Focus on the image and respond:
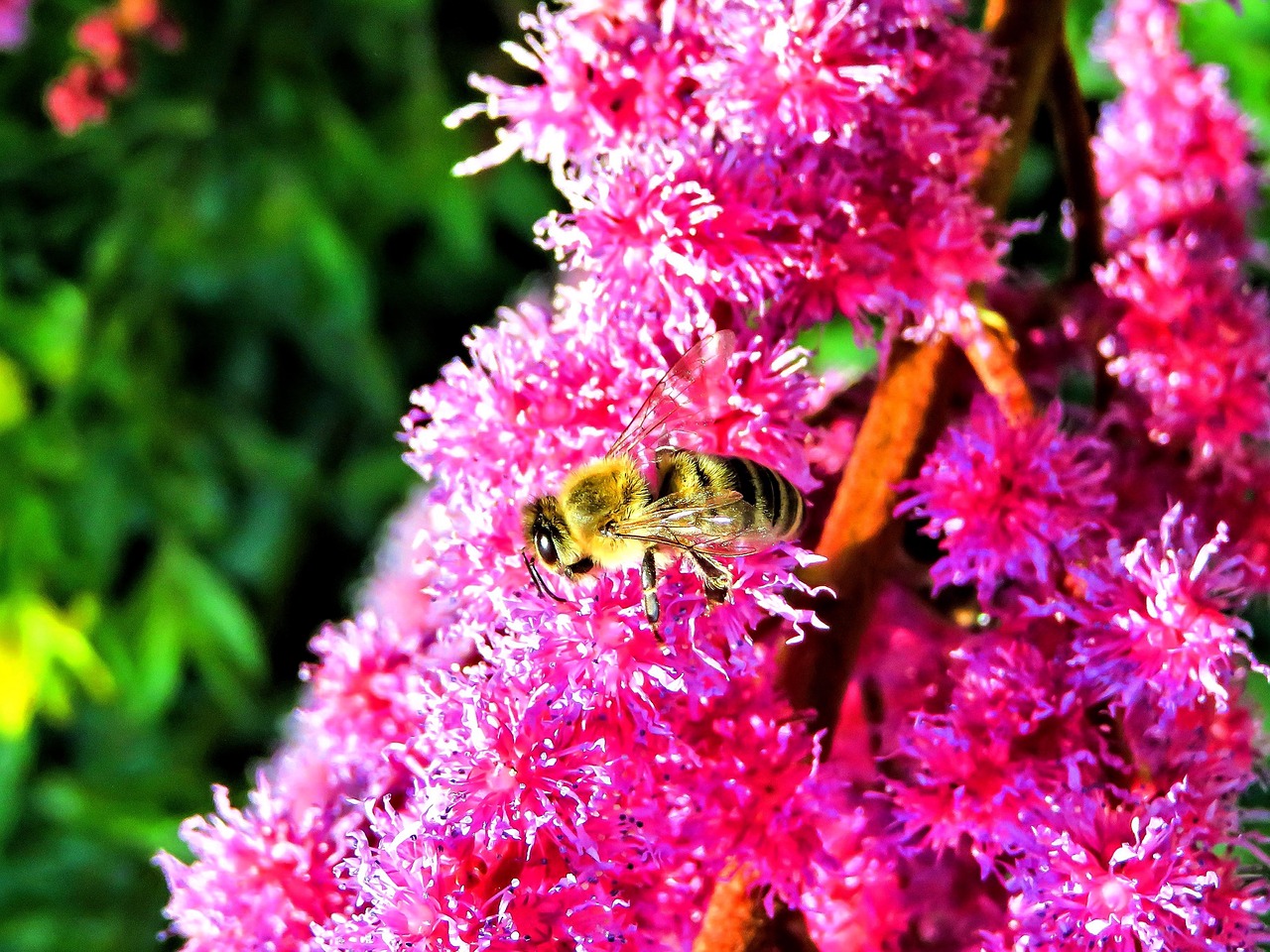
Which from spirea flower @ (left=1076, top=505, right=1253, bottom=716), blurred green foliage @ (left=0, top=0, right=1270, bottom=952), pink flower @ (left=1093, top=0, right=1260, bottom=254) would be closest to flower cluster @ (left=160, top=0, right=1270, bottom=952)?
spirea flower @ (left=1076, top=505, right=1253, bottom=716)

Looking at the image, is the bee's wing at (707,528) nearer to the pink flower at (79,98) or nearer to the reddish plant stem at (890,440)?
the reddish plant stem at (890,440)

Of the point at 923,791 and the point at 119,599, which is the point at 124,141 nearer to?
the point at 119,599

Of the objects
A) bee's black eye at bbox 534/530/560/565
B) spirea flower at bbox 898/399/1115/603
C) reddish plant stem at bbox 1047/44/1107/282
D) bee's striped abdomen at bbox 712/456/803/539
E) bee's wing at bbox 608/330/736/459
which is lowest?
spirea flower at bbox 898/399/1115/603

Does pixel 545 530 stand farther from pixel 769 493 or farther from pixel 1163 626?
pixel 1163 626

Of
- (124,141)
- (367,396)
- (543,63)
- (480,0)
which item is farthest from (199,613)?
(543,63)

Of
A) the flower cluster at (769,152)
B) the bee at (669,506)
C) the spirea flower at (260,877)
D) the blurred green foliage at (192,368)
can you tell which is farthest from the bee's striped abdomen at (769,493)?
the blurred green foliage at (192,368)

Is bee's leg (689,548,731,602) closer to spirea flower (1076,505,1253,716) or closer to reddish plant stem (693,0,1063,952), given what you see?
reddish plant stem (693,0,1063,952)

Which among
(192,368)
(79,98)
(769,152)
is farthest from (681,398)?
(192,368)
